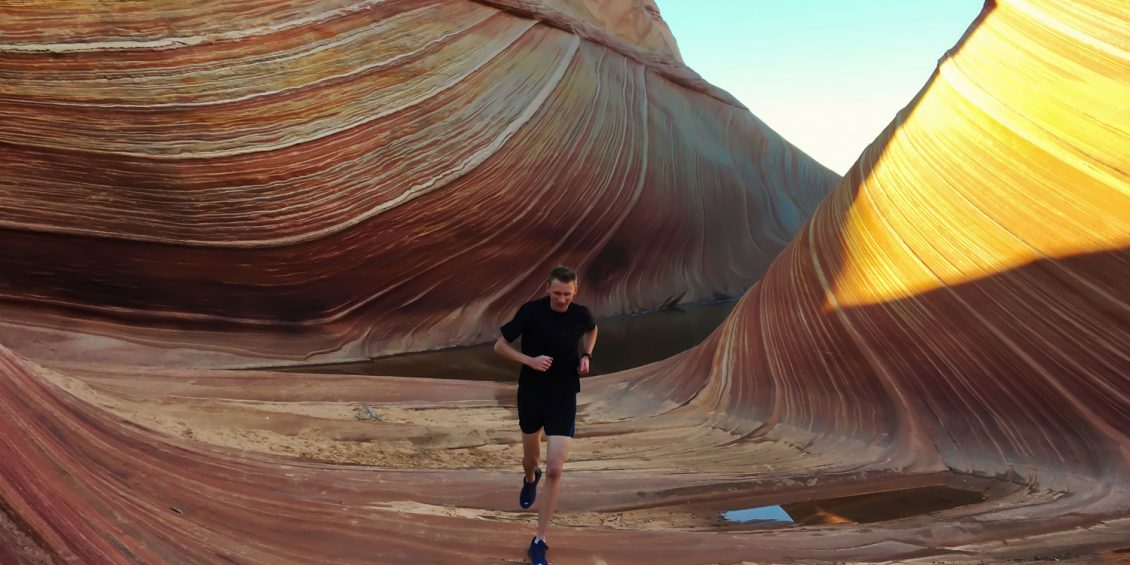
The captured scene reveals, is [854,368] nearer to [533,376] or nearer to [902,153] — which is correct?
[902,153]

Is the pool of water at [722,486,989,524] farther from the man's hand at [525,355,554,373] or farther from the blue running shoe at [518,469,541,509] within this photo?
the man's hand at [525,355,554,373]

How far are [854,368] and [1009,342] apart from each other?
3.40 feet

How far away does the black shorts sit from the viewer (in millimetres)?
3125

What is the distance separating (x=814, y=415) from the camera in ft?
18.8

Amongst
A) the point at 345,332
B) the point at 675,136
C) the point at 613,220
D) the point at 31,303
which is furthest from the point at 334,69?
the point at 675,136

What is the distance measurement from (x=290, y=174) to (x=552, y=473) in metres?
5.14

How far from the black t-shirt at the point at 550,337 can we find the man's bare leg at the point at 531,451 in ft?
0.71

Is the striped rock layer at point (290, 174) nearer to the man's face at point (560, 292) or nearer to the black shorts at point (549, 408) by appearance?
the black shorts at point (549, 408)

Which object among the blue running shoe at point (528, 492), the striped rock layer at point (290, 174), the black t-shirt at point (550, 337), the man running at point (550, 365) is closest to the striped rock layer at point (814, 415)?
the blue running shoe at point (528, 492)

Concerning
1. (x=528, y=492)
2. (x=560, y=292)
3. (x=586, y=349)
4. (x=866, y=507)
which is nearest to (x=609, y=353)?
(x=866, y=507)

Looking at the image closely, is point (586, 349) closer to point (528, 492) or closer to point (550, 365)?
point (550, 365)

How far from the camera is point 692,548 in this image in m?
3.47

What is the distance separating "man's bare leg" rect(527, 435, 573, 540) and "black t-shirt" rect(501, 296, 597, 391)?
20cm

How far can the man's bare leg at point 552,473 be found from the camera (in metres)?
3.01
